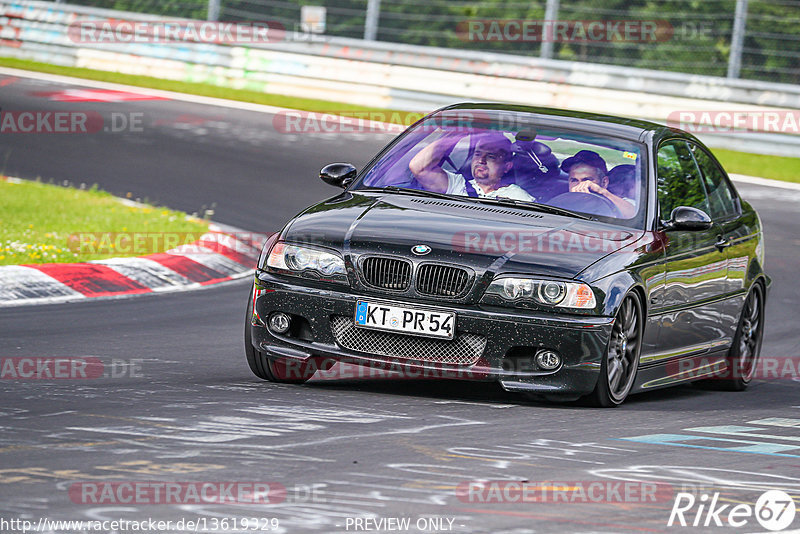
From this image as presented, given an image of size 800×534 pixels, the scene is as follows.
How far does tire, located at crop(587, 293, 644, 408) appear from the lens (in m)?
7.35

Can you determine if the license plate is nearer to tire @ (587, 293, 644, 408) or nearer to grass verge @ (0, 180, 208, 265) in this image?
tire @ (587, 293, 644, 408)

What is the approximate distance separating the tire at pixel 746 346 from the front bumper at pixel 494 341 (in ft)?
7.51

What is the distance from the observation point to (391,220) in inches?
296

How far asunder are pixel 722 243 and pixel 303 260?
271 centimetres

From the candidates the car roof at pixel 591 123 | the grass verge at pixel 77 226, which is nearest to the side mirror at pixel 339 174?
the car roof at pixel 591 123

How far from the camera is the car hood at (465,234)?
23.5ft

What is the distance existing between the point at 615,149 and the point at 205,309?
123 inches

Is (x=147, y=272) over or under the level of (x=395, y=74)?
under

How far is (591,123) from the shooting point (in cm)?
864

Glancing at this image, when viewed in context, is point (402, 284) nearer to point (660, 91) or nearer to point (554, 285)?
point (554, 285)

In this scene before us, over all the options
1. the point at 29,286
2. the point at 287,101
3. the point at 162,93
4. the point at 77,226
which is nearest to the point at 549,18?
the point at 287,101

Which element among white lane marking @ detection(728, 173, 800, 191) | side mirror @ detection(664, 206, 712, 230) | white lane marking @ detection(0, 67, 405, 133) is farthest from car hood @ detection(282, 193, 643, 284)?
white lane marking @ detection(0, 67, 405, 133)

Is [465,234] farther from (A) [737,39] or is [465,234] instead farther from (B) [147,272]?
(A) [737,39]

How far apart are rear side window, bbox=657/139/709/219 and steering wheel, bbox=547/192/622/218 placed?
0.33 meters
